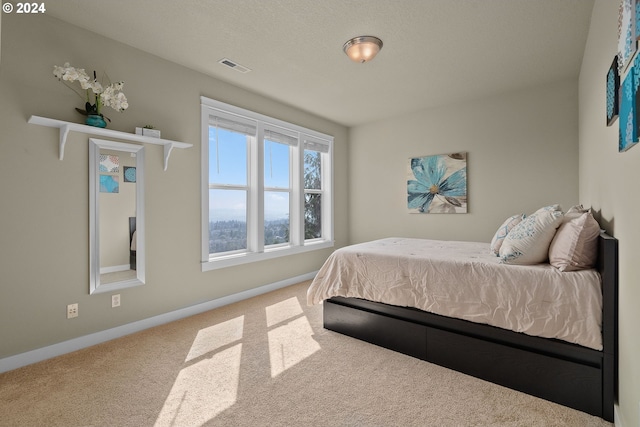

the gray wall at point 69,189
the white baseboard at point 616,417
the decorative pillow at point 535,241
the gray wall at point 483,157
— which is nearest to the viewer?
the white baseboard at point 616,417

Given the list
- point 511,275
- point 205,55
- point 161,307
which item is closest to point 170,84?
point 205,55

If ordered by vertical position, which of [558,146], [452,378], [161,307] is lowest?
[452,378]

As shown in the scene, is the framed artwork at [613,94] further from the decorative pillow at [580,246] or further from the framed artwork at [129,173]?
the framed artwork at [129,173]

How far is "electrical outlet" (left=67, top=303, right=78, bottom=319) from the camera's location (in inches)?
98.8

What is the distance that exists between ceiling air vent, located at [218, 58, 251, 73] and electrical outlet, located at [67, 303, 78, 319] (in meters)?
2.57

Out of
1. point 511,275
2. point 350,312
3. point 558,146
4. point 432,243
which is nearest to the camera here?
point 511,275

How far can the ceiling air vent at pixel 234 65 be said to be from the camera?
10.2ft

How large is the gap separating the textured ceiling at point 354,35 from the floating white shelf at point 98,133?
84cm

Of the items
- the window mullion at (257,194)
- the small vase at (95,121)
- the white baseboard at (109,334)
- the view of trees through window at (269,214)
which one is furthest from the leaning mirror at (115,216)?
the window mullion at (257,194)

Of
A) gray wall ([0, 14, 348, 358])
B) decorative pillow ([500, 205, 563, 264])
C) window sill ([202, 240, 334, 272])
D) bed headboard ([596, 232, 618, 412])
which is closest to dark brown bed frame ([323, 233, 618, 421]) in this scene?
bed headboard ([596, 232, 618, 412])

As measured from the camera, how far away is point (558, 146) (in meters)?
3.68

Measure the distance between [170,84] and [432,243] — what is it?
3.22m

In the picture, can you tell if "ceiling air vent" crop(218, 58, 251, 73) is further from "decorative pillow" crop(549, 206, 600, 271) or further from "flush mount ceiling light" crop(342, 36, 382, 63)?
"decorative pillow" crop(549, 206, 600, 271)

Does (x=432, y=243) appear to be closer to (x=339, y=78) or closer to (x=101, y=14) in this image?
(x=339, y=78)
